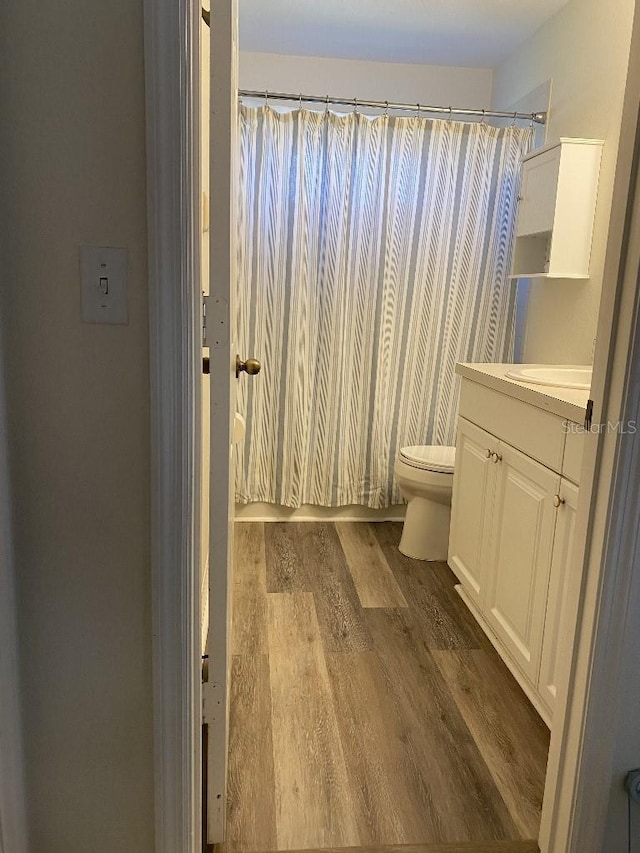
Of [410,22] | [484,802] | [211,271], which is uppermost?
[410,22]

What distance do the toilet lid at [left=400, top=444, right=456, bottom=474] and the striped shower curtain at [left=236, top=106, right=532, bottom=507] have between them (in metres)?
0.26

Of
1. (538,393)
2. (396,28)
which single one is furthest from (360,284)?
(538,393)

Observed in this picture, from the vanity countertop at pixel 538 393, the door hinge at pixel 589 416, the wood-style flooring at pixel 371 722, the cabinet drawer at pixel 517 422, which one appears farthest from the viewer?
the cabinet drawer at pixel 517 422

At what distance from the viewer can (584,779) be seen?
53.4 inches

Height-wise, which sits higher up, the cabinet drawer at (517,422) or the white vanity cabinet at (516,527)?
the cabinet drawer at (517,422)

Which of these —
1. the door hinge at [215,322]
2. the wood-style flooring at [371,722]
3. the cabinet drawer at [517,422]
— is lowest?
the wood-style flooring at [371,722]

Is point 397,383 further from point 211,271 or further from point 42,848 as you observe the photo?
point 42,848

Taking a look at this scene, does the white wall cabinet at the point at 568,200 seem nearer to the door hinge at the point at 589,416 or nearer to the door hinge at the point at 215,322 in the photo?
the door hinge at the point at 589,416

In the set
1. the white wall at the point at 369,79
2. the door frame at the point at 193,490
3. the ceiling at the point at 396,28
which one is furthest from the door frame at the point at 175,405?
the white wall at the point at 369,79

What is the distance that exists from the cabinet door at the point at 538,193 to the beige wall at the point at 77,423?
1976 millimetres

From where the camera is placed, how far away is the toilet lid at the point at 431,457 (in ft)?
9.42

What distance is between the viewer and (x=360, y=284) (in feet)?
10.4

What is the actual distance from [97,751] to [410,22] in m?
2.96

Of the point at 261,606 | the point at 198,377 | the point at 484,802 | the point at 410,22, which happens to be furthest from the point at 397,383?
the point at 198,377
